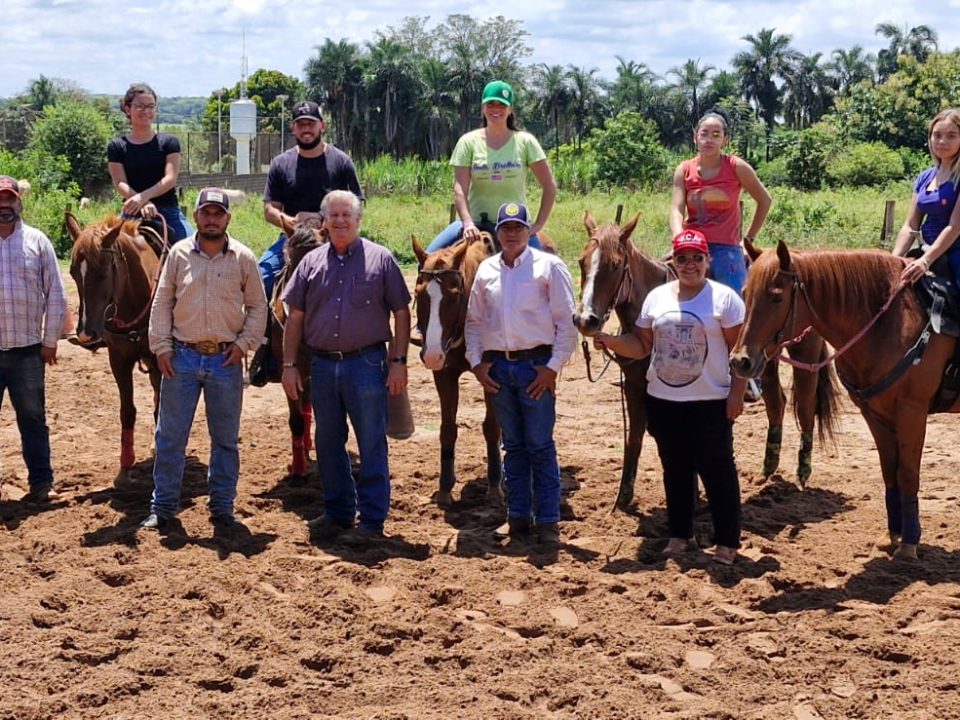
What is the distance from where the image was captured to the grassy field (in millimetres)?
22172

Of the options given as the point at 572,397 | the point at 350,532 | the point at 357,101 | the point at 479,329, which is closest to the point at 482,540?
the point at 350,532

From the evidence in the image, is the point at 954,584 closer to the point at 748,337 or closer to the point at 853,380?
the point at 853,380

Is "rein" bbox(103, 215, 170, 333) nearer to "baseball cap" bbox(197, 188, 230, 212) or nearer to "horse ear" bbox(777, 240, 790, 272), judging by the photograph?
"baseball cap" bbox(197, 188, 230, 212)

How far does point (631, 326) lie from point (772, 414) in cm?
194

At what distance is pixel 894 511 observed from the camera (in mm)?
6723

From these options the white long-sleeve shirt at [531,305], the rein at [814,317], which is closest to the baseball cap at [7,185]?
→ the white long-sleeve shirt at [531,305]

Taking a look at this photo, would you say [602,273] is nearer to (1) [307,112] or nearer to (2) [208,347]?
(2) [208,347]

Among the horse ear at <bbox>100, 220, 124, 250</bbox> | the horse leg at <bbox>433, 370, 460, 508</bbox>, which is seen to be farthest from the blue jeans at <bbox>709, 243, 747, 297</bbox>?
the horse ear at <bbox>100, 220, 124, 250</bbox>

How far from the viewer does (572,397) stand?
11.1 m

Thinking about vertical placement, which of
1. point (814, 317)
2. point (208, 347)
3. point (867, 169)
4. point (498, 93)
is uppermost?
point (867, 169)

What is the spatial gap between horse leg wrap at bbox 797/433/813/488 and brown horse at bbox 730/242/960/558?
1.71 meters

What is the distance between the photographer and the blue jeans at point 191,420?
22.7ft

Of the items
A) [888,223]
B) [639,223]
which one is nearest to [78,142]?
[639,223]

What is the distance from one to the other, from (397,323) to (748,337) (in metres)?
2.05
